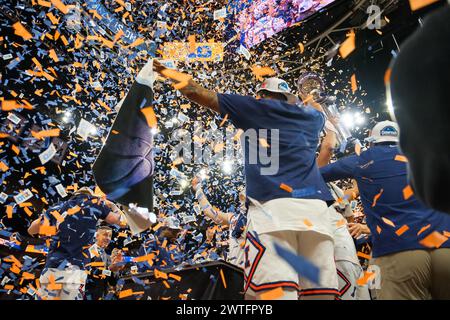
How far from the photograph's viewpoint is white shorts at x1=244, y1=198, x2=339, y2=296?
81.4 inches

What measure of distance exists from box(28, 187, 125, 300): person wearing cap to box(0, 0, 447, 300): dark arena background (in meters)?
3.12

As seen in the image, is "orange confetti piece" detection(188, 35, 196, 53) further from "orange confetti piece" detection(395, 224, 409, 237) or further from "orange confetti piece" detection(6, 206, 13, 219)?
"orange confetti piece" detection(395, 224, 409, 237)

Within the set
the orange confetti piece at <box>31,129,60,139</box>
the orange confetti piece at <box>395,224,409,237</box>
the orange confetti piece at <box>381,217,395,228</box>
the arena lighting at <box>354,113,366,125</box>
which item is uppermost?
the arena lighting at <box>354,113,366,125</box>

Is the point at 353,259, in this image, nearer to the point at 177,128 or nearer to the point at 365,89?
the point at 365,89

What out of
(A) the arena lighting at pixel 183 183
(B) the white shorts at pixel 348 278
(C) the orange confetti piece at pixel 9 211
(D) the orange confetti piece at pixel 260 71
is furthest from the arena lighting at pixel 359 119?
(C) the orange confetti piece at pixel 9 211

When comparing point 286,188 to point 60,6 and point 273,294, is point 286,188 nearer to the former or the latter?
point 273,294

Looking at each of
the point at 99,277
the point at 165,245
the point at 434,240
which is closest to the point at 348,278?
the point at 434,240

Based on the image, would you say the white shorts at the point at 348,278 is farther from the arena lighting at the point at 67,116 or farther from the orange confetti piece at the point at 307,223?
the arena lighting at the point at 67,116

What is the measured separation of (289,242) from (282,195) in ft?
1.01

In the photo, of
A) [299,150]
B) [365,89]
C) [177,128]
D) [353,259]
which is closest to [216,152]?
[177,128]

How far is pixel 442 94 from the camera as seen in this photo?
2.63ft

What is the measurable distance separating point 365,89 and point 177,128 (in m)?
7.29

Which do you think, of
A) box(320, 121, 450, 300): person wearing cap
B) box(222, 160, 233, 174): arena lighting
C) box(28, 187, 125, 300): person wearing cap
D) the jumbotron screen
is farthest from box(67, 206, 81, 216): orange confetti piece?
box(222, 160, 233, 174): arena lighting

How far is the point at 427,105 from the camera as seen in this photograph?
0.82m
